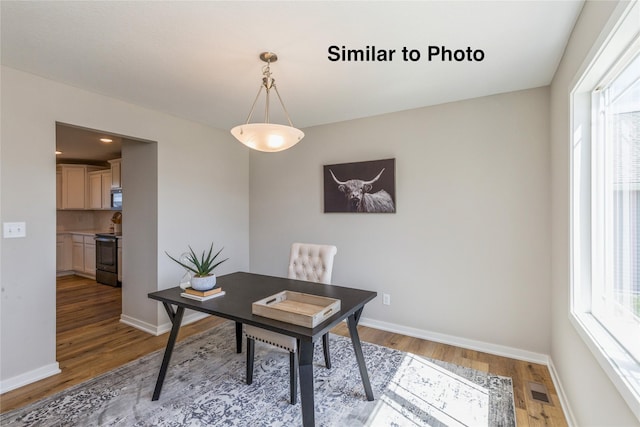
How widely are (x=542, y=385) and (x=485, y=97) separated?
7.81ft

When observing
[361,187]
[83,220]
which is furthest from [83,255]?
[361,187]

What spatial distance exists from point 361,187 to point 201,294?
2016 millimetres

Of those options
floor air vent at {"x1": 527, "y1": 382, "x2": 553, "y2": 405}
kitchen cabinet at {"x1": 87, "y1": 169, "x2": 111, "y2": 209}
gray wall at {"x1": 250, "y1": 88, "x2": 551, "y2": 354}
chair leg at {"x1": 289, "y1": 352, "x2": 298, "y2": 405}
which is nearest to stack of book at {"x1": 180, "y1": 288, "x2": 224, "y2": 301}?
chair leg at {"x1": 289, "y1": 352, "x2": 298, "y2": 405}

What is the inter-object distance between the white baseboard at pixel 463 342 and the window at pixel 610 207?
3.47ft

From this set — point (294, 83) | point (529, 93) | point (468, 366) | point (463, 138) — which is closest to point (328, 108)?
point (294, 83)

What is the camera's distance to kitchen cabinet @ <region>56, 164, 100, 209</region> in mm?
5723

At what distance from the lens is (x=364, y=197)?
3268 mm

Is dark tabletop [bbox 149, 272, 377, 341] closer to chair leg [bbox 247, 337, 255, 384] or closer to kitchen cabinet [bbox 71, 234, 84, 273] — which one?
chair leg [bbox 247, 337, 255, 384]

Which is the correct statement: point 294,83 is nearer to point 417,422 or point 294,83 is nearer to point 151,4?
point 151,4

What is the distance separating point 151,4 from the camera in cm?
151

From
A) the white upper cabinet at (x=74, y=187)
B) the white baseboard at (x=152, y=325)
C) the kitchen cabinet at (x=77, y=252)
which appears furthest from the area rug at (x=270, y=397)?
the white upper cabinet at (x=74, y=187)

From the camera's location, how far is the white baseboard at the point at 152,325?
3.11 meters

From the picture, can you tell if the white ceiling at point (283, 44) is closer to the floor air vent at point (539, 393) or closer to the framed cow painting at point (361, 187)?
the framed cow painting at point (361, 187)

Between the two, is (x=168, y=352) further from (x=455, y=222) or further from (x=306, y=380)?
(x=455, y=222)
